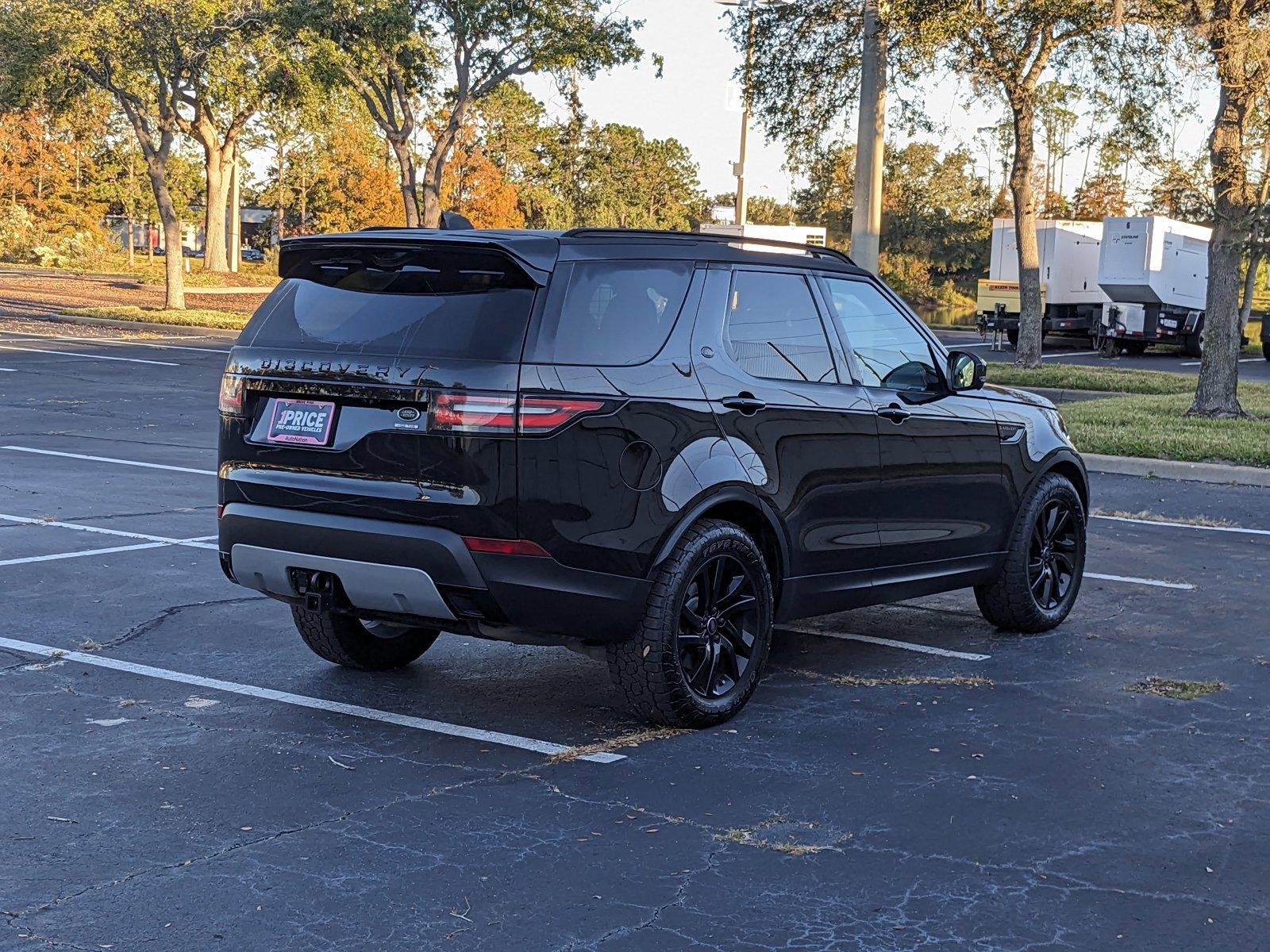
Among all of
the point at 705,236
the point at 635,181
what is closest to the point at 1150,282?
the point at 705,236

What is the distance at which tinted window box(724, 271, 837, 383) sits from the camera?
6.25 metres

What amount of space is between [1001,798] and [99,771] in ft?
9.98

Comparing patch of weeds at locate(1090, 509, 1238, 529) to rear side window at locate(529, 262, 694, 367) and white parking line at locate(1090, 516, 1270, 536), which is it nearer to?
white parking line at locate(1090, 516, 1270, 536)

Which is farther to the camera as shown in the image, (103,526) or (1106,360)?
(1106,360)

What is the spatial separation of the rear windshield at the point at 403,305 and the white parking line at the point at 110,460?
7240 mm

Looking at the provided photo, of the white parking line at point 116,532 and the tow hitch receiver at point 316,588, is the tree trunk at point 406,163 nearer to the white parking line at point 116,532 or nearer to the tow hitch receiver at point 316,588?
the white parking line at point 116,532

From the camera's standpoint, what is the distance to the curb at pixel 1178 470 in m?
14.3

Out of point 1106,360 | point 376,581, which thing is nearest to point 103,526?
point 376,581

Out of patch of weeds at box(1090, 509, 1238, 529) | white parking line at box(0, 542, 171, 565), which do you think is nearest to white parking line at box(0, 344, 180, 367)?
white parking line at box(0, 542, 171, 565)

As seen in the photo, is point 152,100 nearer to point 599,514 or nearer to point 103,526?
point 103,526

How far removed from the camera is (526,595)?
552 centimetres

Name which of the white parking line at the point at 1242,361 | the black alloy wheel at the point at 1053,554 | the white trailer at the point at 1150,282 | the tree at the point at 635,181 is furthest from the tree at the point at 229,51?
the tree at the point at 635,181

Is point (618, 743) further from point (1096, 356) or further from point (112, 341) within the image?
point (1096, 356)

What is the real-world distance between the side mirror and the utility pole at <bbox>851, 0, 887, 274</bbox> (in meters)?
9.14
